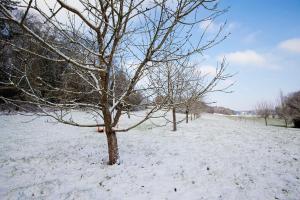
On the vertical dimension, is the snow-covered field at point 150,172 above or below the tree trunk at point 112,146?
below

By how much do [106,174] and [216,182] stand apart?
10.1ft

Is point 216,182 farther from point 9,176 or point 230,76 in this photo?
point 9,176

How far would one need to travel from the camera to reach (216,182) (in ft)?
19.4

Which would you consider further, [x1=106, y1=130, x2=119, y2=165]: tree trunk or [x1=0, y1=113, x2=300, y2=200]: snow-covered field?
[x1=106, y1=130, x2=119, y2=165]: tree trunk

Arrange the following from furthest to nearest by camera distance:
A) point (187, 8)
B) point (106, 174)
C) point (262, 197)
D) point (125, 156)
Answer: point (125, 156) < point (106, 174) < point (262, 197) < point (187, 8)

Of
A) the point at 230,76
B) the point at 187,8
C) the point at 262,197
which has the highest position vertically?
the point at 187,8

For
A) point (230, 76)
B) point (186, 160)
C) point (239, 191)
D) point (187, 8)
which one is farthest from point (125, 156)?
point (187, 8)

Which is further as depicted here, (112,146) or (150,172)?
(112,146)

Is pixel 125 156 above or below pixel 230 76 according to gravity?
below

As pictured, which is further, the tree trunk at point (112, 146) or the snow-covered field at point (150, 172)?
the tree trunk at point (112, 146)

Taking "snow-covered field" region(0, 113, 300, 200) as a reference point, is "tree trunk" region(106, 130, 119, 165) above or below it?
above

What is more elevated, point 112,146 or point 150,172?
point 112,146

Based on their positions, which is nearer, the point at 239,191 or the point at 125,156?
the point at 239,191

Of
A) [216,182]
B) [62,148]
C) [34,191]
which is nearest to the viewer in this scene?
[34,191]
